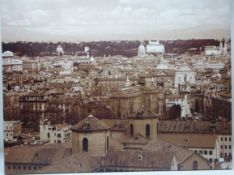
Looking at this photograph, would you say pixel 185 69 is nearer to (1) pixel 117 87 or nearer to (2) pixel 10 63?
(1) pixel 117 87

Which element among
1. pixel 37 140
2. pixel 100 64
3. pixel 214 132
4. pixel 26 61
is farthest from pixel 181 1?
pixel 37 140

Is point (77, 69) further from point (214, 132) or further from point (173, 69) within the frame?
point (214, 132)

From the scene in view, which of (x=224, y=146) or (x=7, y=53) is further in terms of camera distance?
(x=224, y=146)

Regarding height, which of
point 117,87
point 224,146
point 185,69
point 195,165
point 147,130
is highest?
point 185,69

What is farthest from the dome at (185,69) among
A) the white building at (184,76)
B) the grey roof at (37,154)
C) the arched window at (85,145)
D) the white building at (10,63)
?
the white building at (10,63)

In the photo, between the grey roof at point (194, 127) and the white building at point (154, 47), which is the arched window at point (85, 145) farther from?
the white building at point (154, 47)

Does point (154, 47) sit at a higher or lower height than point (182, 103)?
higher

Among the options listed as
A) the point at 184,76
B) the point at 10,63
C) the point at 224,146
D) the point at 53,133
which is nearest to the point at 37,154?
the point at 53,133
